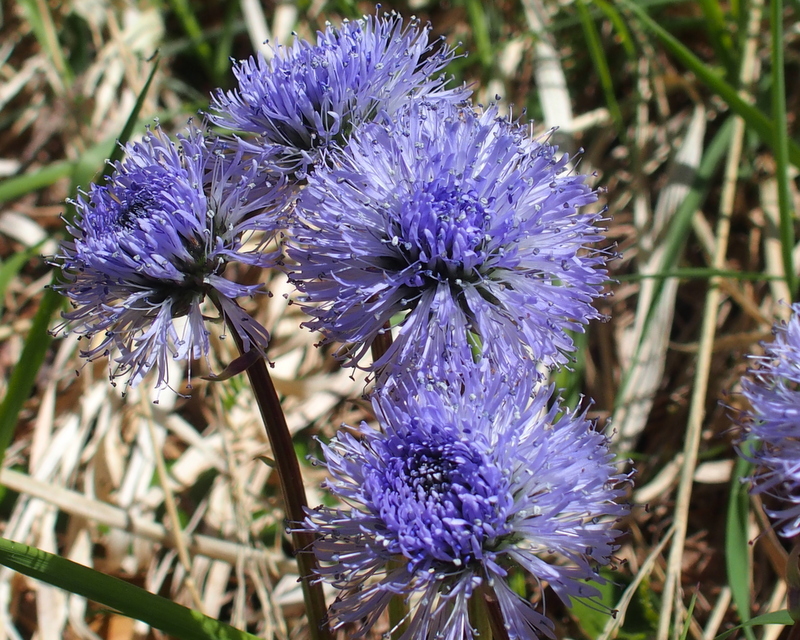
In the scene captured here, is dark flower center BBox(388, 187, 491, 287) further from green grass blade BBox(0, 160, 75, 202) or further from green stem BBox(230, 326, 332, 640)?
green grass blade BBox(0, 160, 75, 202)

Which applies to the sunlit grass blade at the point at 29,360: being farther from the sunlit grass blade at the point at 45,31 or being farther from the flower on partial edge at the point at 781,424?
the sunlit grass blade at the point at 45,31

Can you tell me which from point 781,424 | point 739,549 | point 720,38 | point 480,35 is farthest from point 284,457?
point 720,38

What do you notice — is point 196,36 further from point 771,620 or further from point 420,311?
point 771,620

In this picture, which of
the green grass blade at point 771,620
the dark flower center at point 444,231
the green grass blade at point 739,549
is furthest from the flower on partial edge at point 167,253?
the green grass blade at point 739,549

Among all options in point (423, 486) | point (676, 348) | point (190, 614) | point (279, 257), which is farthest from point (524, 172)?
point (676, 348)

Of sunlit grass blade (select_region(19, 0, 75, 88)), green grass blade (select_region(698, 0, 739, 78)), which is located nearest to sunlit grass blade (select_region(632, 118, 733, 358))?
green grass blade (select_region(698, 0, 739, 78))

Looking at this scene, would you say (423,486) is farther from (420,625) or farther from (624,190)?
(624,190)
